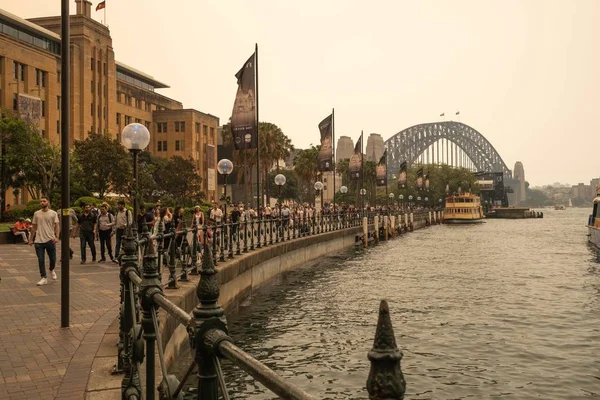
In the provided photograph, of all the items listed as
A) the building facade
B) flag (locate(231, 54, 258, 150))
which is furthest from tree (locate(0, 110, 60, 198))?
flag (locate(231, 54, 258, 150))

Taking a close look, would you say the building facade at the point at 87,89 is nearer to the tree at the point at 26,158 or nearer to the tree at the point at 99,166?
the tree at the point at 99,166

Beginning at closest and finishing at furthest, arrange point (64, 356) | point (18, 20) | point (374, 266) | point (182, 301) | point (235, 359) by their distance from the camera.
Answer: point (235, 359), point (64, 356), point (182, 301), point (374, 266), point (18, 20)

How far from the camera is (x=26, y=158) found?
4675 cm

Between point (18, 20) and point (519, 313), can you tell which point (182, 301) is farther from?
point (18, 20)

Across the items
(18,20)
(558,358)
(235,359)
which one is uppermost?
(18,20)

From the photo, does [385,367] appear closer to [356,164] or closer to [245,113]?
[245,113]

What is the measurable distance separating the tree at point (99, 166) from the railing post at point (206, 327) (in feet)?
175

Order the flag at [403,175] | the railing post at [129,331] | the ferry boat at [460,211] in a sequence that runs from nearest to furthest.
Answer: the railing post at [129,331] → the flag at [403,175] → the ferry boat at [460,211]

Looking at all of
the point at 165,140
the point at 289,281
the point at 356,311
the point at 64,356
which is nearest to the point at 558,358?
the point at 356,311

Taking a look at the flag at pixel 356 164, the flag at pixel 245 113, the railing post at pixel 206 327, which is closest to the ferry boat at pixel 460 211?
the flag at pixel 356 164

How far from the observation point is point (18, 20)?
7050cm

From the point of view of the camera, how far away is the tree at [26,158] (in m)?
46.8

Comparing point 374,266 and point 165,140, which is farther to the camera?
point 165,140

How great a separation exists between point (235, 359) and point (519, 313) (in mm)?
17453
